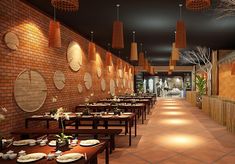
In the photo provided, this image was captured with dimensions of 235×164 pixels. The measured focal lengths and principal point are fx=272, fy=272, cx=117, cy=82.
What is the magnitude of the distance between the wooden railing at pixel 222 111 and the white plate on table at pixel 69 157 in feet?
19.2

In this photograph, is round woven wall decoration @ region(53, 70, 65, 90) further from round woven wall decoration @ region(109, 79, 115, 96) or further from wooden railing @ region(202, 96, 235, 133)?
round woven wall decoration @ region(109, 79, 115, 96)

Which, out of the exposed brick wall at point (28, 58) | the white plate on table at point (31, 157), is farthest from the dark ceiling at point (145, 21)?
the white plate on table at point (31, 157)

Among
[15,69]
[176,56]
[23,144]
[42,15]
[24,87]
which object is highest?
[42,15]

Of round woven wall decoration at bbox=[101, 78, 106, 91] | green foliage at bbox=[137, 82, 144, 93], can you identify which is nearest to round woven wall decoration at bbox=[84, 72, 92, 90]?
round woven wall decoration at bbox=[101, 78, 106, 91]

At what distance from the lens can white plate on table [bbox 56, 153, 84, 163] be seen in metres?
2.75

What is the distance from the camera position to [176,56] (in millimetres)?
Answer: 8539

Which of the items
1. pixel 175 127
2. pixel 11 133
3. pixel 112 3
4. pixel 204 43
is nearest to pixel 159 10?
pixel 112 3

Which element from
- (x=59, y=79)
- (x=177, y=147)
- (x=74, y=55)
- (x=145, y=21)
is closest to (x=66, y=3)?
(x=177, y=147)

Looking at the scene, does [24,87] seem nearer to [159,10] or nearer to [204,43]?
[159,10]

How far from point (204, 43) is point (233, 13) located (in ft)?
18.3

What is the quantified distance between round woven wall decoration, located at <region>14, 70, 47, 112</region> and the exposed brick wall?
0.41 ft

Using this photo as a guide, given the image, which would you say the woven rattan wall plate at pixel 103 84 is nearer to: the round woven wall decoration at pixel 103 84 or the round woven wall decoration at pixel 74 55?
the round woven wall decoration at pixel 103 84

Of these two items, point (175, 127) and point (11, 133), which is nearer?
point (11, 133)

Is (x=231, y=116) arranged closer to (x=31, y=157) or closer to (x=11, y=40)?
(x=11, y=40)
